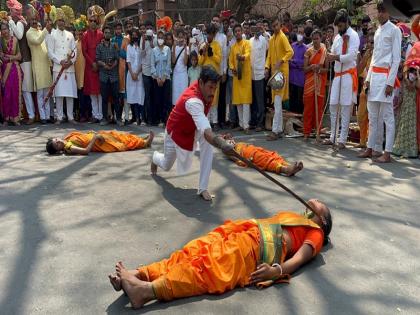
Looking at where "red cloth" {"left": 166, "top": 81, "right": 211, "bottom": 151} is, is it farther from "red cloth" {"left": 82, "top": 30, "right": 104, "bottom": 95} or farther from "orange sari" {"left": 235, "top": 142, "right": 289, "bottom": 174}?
"red cloth" {"left": 82, "top": 30, "right": 104, "bottom": 95}

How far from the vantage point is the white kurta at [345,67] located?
24.1 feet

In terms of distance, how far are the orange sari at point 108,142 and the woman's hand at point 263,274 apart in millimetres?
4630

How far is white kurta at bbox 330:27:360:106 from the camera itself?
7.36m

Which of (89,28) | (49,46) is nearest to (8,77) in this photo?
(49,46)

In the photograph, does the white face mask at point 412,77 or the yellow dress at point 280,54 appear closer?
the white face mask at point 412,77

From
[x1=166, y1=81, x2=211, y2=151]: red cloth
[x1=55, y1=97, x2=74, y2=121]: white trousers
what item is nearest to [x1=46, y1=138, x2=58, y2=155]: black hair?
[x1=166, y1=81, x2=211, y2=151]: red cloth

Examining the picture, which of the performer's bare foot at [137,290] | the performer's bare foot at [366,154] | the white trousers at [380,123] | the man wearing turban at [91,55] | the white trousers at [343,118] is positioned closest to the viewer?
the performer's bare foot at [137,290]

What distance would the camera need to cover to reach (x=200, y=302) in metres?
3.06

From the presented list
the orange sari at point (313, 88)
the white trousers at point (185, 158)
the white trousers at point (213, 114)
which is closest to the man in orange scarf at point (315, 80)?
the orange sari at point (313, 88)

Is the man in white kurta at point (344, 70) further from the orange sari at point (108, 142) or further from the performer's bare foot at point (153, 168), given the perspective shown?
the performer's bare foot at point (153, 168)

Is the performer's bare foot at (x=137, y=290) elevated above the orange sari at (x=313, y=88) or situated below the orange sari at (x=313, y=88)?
below

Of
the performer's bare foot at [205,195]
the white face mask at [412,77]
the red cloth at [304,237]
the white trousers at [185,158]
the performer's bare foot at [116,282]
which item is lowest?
the performer's bare foot at [205,195]

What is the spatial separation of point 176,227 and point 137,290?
1382mm

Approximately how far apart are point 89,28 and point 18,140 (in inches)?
127
